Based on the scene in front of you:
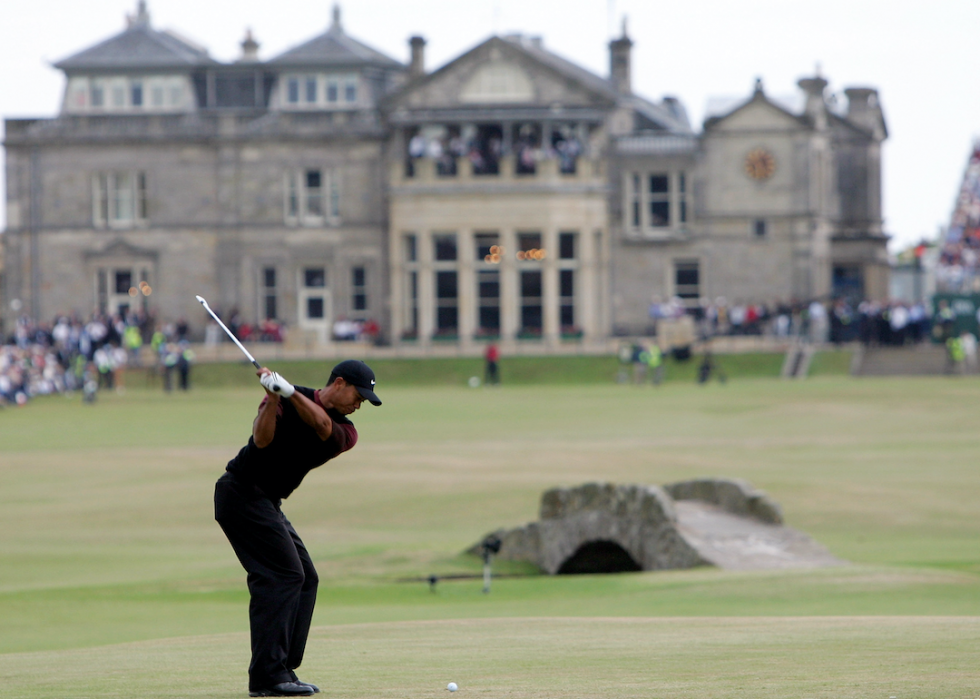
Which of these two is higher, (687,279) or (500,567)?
(687,279)

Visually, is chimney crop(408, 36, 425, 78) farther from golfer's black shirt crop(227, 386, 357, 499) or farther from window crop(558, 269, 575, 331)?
golfer's black shirt crop(227, 386, 357, 499)

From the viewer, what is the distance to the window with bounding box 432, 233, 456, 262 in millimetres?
60875

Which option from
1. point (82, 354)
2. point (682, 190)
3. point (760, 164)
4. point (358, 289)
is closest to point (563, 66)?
point (682, 190)

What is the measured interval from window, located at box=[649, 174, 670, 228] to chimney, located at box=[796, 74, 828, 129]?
241 inches

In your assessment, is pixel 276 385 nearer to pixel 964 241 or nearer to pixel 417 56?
pixel 417 56

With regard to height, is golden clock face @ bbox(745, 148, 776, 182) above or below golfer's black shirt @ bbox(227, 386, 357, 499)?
above

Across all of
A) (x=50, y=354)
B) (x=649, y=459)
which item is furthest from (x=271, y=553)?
(x=50, y=354)

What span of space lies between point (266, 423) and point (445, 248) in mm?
53450

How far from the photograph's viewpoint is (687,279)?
63.1m

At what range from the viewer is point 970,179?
7006 cm

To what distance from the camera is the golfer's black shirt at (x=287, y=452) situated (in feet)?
26.2

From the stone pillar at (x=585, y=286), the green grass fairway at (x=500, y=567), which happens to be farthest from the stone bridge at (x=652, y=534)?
the stone pillar at (x=585, y=286)

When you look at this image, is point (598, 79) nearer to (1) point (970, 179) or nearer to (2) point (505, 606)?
(1) point (970, 179)

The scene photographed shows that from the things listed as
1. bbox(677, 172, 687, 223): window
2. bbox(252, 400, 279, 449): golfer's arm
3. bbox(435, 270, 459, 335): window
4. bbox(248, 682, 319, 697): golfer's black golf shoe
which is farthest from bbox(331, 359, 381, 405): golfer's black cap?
bbox(677, 172, 687, 223): window
